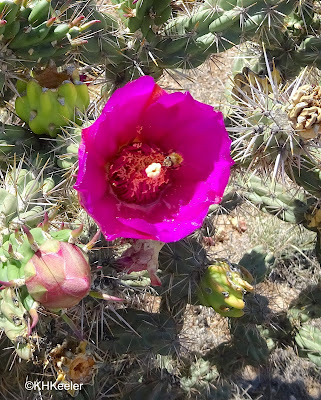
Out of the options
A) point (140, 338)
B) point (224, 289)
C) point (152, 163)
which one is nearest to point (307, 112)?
point (152, 163)

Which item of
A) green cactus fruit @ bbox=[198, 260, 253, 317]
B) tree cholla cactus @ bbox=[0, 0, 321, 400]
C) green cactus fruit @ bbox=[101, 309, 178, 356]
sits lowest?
green cactus fruit @ bbox=[101, 309, 178, 356]

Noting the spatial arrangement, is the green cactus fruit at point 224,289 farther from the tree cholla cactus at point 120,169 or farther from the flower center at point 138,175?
the flower center at point 138,175

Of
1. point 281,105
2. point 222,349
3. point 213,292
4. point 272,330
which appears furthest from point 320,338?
point 281,105

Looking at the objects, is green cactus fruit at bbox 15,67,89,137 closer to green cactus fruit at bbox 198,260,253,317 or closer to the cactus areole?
the cactus areole

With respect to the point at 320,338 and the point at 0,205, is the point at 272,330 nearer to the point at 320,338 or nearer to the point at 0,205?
the point at 320,338

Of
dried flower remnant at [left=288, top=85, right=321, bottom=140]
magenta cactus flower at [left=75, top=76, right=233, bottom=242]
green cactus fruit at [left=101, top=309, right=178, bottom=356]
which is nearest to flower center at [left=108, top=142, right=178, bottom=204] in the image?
magenta cactus flower at [left=75, top=76, right=233, bottom=242]

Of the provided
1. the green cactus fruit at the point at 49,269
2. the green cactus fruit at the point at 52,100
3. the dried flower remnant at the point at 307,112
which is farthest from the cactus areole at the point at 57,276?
the dried flower remnant at the point at 307,112
